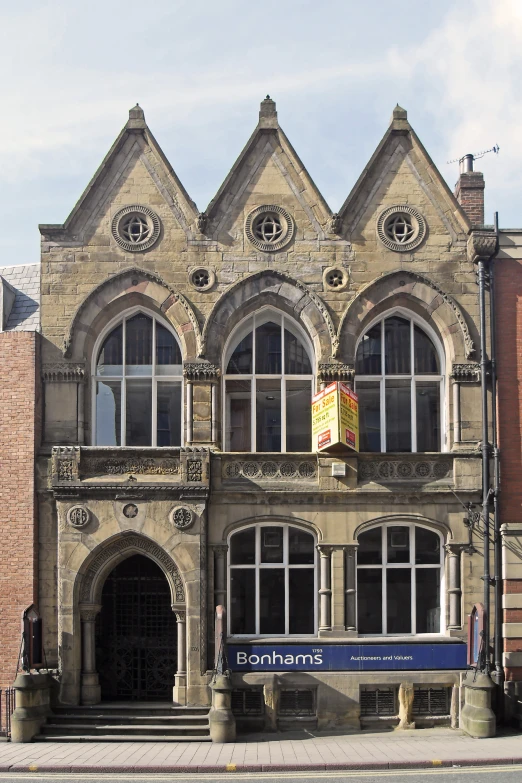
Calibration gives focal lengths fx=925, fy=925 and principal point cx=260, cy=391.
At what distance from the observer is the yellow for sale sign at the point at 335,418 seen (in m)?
19.5

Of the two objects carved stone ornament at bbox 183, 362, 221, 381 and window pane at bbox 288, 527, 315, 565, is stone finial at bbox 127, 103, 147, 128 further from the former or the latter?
window pane at bbox 288, 527, 315, 565

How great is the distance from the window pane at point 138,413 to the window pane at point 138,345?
0.30 meters

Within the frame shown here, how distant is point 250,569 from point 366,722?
13.3ft

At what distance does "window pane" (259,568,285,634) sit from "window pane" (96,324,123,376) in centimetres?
565

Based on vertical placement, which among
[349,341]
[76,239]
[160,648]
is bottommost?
[160,648]

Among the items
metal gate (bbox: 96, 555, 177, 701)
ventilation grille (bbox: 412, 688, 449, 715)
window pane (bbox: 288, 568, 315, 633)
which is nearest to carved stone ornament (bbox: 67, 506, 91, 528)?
metal gate (bbox: 96, 555, 177, 701)

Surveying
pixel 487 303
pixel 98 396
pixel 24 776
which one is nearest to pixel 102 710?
pixel 24 776

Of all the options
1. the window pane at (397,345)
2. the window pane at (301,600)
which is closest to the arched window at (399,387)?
the window pane at (397,345)

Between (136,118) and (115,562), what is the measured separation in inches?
399

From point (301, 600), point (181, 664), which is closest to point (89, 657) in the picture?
point (181, 664)

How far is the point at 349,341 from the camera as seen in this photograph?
20.8 metres

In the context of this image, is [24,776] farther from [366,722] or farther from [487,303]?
[487,303]

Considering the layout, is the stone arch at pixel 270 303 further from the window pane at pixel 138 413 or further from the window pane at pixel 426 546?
the window pane at pixel 426 546

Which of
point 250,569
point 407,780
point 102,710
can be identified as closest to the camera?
point 407,780
